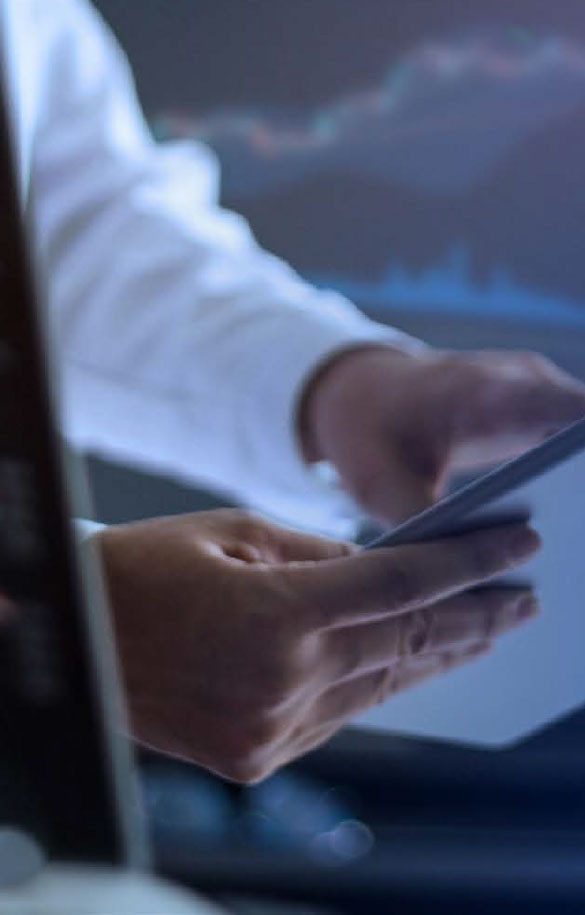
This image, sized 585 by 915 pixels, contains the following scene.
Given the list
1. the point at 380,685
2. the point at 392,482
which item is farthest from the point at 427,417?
the point at 380,685

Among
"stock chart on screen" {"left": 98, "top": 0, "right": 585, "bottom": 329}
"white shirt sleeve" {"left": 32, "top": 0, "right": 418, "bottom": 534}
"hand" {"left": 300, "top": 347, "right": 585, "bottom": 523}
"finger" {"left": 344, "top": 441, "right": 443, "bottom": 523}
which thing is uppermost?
"stock chart on screen" {"left": 98, "top": 0, "right": 585, "bottom": 329}

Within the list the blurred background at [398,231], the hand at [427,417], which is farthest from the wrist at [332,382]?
the blurred background at [398,231]

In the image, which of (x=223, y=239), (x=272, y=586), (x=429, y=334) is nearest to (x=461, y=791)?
(x=429, y=334)

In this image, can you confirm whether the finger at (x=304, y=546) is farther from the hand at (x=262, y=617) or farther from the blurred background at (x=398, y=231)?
the blurred background at (x=398, y=231)

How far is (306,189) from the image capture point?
795 mm

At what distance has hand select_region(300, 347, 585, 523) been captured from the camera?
417 mm

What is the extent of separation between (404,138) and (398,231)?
0.06 meters

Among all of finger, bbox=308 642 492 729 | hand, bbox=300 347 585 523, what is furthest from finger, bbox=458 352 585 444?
finger, bbox=308 642 492 729

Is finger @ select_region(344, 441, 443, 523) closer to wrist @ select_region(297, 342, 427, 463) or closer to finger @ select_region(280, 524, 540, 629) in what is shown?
wrist @ select_region(297, 342, 427, 463)

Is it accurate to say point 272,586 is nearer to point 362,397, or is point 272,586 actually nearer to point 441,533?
point 441,533

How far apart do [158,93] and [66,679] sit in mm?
688

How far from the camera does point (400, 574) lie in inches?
10.4

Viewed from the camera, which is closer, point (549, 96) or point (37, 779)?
point (37, 779)

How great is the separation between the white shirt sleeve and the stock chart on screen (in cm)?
18
